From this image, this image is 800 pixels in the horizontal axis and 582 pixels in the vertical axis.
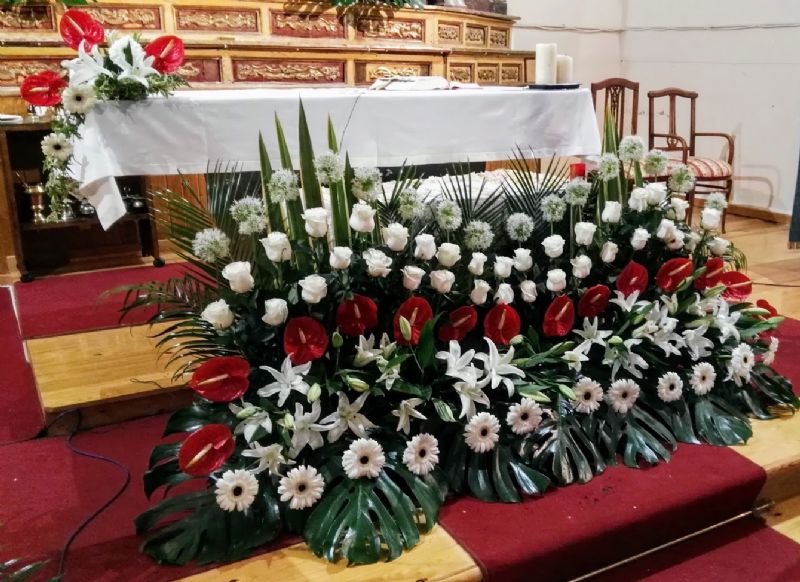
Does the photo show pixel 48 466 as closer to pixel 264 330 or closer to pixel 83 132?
pixel 264 330

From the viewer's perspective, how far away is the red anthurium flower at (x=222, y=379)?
154cm

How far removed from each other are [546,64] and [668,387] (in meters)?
1.58

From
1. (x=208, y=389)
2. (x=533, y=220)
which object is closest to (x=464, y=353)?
(x=533, y=220)

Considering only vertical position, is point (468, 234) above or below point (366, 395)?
above

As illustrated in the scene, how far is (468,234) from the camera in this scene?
181cm

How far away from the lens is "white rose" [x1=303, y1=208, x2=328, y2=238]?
160 cm

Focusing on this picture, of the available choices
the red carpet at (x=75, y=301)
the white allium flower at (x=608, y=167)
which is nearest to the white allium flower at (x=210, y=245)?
the white allium flower at (x=608, y=167)

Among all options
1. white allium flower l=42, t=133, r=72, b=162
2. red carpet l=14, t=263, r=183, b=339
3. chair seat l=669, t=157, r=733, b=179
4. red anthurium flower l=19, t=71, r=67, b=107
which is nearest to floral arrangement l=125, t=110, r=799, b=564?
white allium flower l=42, t=133, r=72, b=162

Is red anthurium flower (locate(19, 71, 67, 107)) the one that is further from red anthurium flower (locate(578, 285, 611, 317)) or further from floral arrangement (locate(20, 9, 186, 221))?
red anthurium flower (locate(578, 285, 611, 317))

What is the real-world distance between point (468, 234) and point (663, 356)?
710 mm

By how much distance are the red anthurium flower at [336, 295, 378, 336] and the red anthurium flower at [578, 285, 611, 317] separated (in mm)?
597

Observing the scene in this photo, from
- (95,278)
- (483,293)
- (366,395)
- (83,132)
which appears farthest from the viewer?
(95,278)

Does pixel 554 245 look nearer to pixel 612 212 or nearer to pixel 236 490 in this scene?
pixel 612 212

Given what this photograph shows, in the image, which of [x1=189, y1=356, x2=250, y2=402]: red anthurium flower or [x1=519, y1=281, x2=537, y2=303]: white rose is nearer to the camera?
[x1=189, y1=356, x2=250, y2=402]: red anthurium flower
